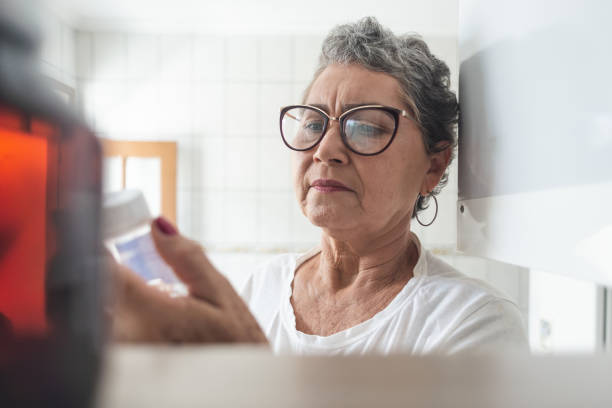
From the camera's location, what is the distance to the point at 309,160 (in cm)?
32

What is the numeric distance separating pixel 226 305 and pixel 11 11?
6cm

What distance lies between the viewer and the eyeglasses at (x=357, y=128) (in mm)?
259

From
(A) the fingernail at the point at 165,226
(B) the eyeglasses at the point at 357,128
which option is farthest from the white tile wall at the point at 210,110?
(A) the fingernail at the point at 165,226

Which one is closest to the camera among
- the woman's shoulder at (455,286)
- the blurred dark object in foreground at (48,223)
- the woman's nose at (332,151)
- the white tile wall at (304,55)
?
the blurred dark object in foreground at (48,223)

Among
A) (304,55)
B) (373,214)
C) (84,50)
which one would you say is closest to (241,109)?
(304,55)

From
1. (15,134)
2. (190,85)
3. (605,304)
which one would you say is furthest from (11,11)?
(190,85)

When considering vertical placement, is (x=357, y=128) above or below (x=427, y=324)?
above

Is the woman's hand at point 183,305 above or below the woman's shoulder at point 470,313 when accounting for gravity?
above

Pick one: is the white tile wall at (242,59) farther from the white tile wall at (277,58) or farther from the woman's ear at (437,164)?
the woman's ear at (437,164)

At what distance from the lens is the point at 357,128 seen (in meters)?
0.26

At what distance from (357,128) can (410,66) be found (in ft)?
0.50

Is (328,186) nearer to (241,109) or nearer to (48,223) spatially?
(48,223)

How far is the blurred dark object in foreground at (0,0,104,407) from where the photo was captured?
5 cm

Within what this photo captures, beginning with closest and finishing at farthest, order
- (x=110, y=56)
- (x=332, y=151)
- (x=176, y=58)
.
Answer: (x=332, y=151)
(x=110, y=56)
(x=176, y=58)
